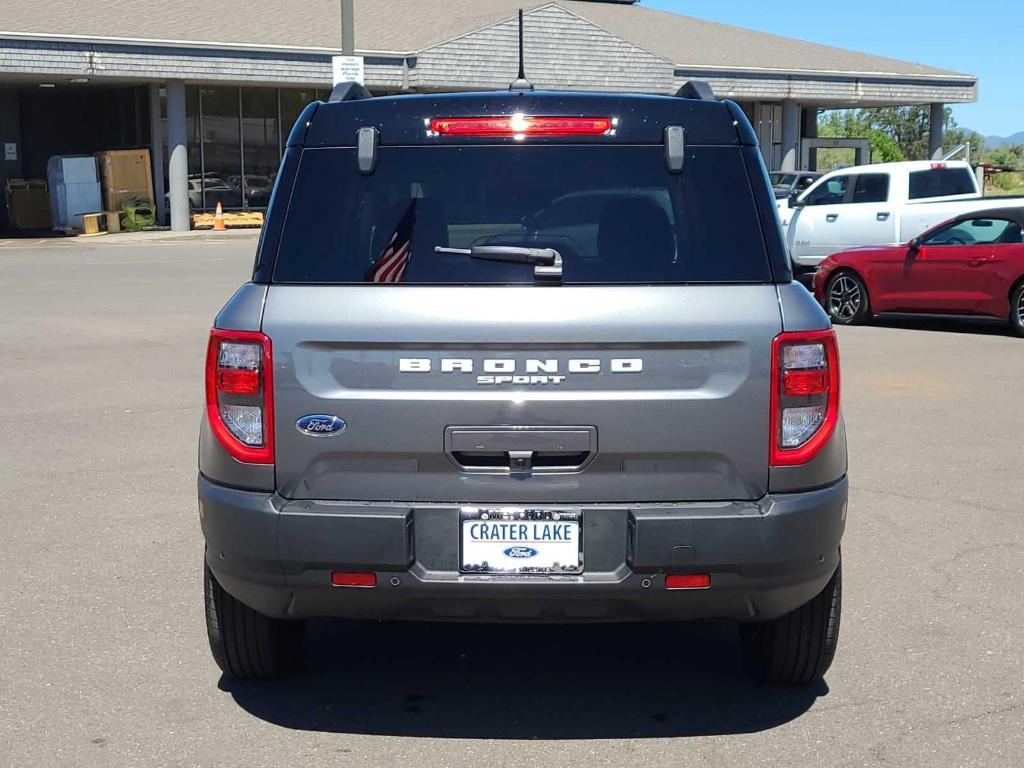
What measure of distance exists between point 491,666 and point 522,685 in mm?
233

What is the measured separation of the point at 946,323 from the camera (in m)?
16.3

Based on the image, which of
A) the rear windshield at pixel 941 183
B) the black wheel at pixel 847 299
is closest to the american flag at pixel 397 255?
the black wheel at pixel 847 299

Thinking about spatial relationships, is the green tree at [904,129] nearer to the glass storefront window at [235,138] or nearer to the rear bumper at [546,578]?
the glass storefront window at [235,138]

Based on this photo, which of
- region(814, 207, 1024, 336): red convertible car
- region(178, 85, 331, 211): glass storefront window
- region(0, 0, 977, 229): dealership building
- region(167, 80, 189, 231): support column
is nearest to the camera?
region(814, 207, 1024, 336): red convertible car

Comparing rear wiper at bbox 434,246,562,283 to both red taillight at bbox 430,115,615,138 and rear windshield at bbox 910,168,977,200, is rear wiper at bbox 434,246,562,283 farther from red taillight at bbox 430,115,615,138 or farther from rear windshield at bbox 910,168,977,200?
rear windshield at bbox 910,168,977,200

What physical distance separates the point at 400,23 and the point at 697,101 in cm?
3654

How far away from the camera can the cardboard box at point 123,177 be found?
113 ft

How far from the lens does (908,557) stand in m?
6.34

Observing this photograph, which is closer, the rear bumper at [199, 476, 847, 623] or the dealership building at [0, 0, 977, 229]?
the rear bumper at [199, 476, 847, 623]

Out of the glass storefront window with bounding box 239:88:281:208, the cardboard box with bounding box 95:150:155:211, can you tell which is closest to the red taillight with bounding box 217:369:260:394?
the cardboard box with bounding box 95:150:155:211

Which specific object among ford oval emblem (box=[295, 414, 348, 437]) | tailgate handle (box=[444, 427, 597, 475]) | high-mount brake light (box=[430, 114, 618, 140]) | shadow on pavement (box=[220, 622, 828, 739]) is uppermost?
high-mount brake light (box=[430, 114, 618, 140])

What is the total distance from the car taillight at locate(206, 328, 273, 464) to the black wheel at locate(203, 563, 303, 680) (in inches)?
24.6

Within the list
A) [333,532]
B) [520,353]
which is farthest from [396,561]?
[520,353]

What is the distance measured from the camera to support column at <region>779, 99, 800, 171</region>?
42844 mm
